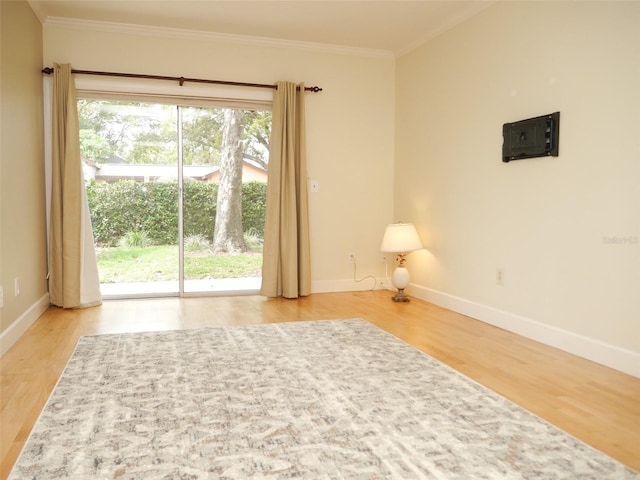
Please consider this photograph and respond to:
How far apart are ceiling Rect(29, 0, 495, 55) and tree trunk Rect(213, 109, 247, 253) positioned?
854 millimetres

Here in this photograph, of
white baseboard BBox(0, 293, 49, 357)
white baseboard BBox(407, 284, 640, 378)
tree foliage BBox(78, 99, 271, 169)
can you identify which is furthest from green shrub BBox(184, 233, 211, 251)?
white baseboard BBox(407, 284, 640, 378)

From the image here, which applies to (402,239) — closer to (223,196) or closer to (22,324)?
(223,196)

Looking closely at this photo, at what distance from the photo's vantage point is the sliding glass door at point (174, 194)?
4703 mm

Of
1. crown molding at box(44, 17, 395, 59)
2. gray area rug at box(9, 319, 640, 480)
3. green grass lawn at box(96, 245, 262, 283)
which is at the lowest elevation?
gray area rug at box(9, 319, 640, 480)

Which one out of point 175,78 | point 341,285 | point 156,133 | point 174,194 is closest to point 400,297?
point 341,285

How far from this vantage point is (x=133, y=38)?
Result: 177 inches

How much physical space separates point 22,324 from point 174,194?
6.07ft

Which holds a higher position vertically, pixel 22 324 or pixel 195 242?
pixel 195 242

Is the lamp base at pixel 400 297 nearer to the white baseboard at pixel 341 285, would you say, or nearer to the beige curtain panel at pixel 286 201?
the white baseboard at pixel 341 285

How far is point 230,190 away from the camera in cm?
496

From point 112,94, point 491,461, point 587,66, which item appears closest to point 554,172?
point 587,66

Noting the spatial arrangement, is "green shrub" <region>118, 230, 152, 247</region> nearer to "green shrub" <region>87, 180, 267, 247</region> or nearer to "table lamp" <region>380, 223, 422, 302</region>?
"green shrub" <region>87, 180, 267, 247</region>

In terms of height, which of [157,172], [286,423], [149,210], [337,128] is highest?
[337,128]

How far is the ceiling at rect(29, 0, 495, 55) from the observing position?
3941 millimetres
